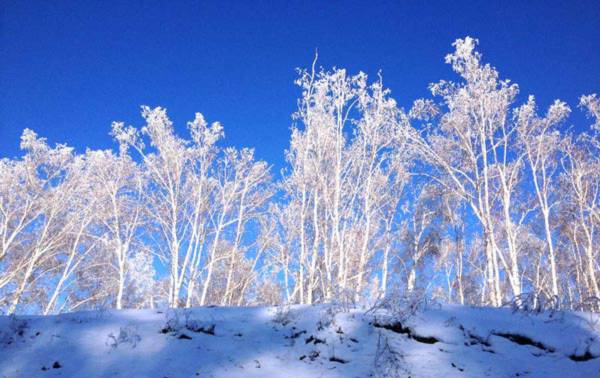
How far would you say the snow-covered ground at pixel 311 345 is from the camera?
3.96 m

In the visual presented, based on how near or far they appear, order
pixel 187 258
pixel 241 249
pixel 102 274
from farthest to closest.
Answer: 1. pixel 102 274
2. pixel 241 249
3. pixel 187 258

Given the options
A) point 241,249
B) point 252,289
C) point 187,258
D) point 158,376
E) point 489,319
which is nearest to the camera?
point 158,376

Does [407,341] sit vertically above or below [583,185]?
below

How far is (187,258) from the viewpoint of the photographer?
600 inches

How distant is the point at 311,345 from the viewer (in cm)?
461

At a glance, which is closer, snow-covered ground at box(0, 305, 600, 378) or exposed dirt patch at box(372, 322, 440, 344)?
snow-covered ground at box(0, 305, 600, 378)

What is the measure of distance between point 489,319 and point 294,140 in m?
11.4

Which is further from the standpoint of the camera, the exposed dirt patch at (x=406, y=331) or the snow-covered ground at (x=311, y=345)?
the exposed dirt patch at (x=406, y=331)

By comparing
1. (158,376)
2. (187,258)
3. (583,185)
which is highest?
(583,185)

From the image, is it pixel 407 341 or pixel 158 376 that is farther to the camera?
pixel 407 341

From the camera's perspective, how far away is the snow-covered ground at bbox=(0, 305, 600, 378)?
396 cm

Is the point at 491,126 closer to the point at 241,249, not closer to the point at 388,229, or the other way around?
the point at 388,229

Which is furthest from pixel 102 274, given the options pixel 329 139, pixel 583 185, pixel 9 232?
pixel 583 185

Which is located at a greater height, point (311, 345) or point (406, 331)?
point (406, 331)
